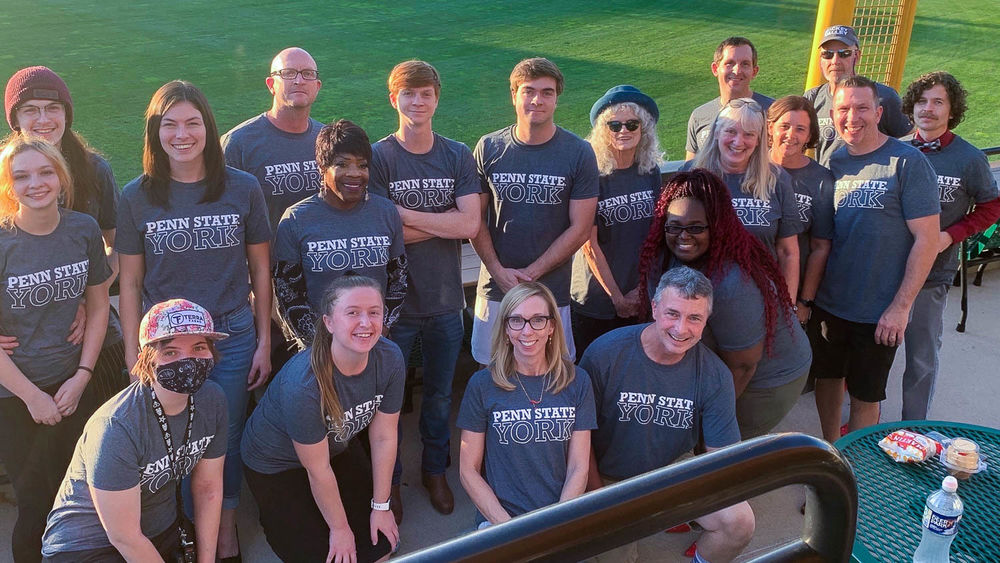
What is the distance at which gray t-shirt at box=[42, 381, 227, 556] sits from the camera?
7.71 ft

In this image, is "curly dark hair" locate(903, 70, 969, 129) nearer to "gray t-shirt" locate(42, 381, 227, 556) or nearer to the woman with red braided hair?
the woman with red braided hair

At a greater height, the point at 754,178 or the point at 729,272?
the point at 754,178

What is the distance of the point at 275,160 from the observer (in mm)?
3475

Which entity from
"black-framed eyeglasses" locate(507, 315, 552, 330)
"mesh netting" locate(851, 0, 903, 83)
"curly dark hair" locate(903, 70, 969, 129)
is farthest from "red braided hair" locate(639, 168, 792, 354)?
"mesh netting" locate(851, 0, 903, 83)

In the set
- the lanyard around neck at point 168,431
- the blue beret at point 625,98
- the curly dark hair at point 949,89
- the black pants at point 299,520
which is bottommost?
the black pants at point 299,520

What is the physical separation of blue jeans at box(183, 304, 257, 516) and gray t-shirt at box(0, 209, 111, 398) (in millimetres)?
519

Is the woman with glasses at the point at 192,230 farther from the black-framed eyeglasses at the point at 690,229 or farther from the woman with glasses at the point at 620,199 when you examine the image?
the black-framed eyeglasses at the point at 690,229

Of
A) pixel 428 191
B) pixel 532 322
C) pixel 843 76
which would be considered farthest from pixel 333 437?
pixel 843 76

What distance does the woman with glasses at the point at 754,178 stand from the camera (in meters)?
3.33

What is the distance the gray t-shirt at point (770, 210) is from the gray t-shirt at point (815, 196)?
109mm

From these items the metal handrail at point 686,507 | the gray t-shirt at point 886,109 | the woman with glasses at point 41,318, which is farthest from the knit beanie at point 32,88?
the gray t-shirt at point 886,109

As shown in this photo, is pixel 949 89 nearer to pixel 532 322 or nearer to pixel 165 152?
pixel 532 322

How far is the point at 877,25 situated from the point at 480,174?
13.3 ft

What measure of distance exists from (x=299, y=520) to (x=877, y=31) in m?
5.59
